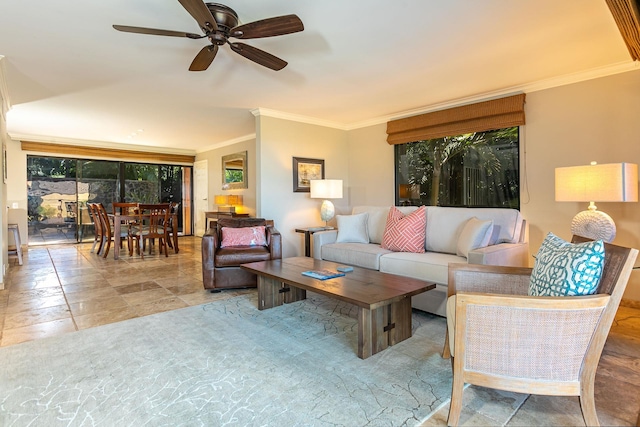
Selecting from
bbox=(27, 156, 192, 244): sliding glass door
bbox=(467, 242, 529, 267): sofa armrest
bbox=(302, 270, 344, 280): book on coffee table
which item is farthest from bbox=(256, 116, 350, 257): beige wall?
bbox=(27, 156, 192, 244): sliding glass door

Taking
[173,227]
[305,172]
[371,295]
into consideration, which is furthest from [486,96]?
[173,227]

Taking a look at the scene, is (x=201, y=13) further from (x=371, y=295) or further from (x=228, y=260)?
(x=228, y=260)

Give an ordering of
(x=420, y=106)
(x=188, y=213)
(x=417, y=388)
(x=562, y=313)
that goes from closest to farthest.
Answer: (x=562, y=313), (x=417, y=388), (x=420, y=106), (x=188, y=213)

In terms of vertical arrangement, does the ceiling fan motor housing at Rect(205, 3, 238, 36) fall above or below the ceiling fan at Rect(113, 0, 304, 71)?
above

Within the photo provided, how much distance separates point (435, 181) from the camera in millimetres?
4602

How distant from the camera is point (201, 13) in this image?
1941 millimetres

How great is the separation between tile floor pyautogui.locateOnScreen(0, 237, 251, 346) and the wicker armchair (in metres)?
2.61

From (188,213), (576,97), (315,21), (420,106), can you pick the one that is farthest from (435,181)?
(188,213)

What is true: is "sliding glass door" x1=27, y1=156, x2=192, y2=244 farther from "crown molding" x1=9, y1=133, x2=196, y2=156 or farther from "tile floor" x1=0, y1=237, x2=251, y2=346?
"tile floor" x1=0, y1=237, x2=251, y2=346

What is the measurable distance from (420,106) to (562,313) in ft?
12.6

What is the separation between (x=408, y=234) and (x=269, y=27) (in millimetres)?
2270

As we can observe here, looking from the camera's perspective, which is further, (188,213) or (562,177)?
(188,213)

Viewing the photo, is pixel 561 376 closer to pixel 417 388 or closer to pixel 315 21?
pixel 417 388

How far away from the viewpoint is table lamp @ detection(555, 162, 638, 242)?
2.54m
